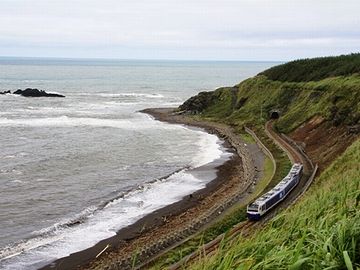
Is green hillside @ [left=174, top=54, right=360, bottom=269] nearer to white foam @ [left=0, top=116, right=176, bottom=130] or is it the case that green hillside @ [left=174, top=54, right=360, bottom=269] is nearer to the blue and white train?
the blue and white train

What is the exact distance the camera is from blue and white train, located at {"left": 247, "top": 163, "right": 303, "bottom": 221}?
31891mm

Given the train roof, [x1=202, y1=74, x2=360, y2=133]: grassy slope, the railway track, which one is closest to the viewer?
the railway track

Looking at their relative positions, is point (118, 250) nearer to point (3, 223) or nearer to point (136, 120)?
point (3, 223)


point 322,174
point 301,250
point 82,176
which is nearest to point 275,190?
point 322,174

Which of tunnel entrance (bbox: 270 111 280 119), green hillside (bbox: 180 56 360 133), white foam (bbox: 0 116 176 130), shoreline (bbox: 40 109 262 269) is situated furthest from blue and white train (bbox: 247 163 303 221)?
white foam (bbox: 0 116 176 130)

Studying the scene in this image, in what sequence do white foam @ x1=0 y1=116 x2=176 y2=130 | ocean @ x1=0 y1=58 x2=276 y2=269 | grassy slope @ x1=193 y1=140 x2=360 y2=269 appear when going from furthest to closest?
1. white foam @ x1=0 y1=116 x2=176 y2=130
2. ocean @ x1=0 y1=58 x2=276 y2=269
3. grassy slope @ x1=193 y1=140 x2=360 y2=269

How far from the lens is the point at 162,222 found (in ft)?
122

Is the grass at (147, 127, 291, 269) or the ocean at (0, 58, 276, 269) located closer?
the grass at (147, 127, 291, 269)

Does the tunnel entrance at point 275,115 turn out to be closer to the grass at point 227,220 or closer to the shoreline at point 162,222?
the grass at point 227,220

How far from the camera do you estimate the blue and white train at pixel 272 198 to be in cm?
3189

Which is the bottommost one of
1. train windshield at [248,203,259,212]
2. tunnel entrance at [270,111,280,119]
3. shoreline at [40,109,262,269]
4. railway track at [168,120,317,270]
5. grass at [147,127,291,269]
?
shoreline at [40,109,262,269]

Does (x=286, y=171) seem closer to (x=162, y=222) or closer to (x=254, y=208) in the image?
(x=162, y=222)

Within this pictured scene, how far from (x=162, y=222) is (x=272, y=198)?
8629mm

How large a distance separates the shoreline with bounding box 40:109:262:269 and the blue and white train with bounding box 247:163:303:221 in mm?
4032
